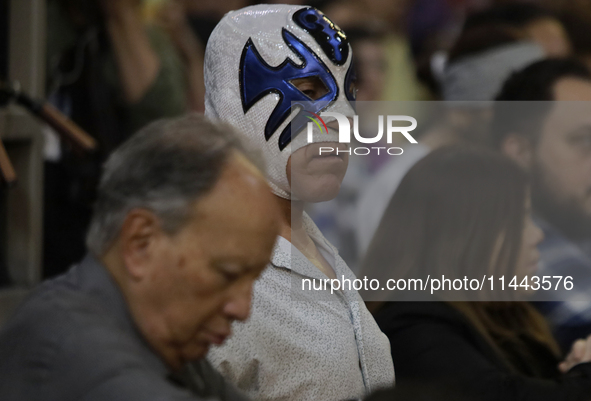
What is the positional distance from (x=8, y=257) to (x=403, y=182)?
118cm

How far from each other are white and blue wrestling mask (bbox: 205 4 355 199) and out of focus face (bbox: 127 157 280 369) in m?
0.36

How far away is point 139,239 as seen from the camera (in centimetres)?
73

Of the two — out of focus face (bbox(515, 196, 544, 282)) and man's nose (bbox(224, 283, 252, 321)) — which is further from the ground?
man's nose (bbox(224, 283, 252, 321))

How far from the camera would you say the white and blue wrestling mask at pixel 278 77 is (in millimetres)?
1112

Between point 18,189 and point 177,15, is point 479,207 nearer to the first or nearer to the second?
point 18,189

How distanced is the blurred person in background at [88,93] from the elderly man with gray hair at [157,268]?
1455 mm

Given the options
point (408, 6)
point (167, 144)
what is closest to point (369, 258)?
point (167, 144)

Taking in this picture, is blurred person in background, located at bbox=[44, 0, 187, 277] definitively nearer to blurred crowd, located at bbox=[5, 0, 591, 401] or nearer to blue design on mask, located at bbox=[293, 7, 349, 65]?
blurred crowd, located at bbox=[5, 0, 591, 401]

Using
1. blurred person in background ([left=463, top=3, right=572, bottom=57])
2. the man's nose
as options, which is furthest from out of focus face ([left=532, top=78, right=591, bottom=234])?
the man's nose

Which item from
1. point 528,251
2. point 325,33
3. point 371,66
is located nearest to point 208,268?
point 325,33

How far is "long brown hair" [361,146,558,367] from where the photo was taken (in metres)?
1.51

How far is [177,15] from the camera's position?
2682 millimetres

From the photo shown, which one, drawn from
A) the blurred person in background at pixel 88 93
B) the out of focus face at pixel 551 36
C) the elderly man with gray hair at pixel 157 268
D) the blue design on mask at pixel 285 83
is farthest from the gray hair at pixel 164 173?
the out of focus face at pixel 551 36

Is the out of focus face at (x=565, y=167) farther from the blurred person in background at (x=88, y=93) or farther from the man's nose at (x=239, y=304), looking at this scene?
the man's nose at (x=239, y=304)
